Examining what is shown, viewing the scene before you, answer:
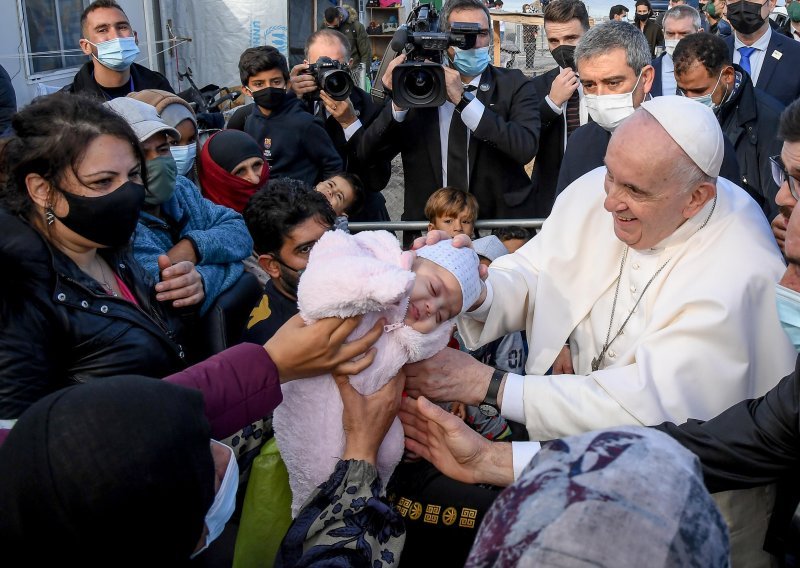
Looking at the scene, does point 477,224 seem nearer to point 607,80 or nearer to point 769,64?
point 607,80

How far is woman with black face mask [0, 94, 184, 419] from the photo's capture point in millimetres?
2119

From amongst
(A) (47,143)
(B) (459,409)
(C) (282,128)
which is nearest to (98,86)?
(C) (282,128)

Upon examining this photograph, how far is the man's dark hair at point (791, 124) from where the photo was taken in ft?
8.98

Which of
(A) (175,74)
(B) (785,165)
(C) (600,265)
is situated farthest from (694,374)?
(A) (175,74)

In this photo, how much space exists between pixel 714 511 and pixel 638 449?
0.13 metres

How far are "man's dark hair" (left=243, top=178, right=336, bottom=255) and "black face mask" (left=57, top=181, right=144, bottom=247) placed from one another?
812 millimetres

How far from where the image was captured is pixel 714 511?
1.07 m

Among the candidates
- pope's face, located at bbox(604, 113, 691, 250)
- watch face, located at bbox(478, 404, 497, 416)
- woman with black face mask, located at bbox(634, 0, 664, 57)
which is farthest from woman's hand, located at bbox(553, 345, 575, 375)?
woman with black face mask, located at bbox(634, 0, 664, 57)

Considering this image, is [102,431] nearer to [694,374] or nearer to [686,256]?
[694,374]

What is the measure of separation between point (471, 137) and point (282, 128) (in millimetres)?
1282

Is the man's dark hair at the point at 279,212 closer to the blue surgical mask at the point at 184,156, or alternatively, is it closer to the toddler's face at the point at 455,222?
the blue surgical mask at the point at 184,156

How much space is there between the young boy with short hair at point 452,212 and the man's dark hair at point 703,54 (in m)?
1.91

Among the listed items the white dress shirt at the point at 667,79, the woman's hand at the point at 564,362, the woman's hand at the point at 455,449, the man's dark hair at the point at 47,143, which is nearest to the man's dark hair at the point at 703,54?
the white dress shirt at the point at 667,79

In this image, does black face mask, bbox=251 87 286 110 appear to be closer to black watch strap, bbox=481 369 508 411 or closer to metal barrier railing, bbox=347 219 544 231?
metal barrier railing, bbox=347 219 544 231
